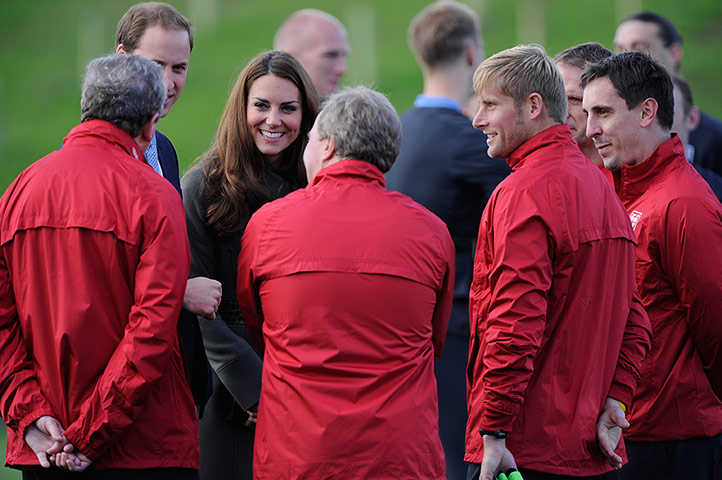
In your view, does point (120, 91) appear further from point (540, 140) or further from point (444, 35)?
point (444, 35)

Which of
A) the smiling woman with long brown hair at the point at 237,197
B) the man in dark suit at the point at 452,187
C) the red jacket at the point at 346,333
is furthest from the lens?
the man in dark suit at the point at 452,187

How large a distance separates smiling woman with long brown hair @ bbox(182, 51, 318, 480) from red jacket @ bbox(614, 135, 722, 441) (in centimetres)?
132

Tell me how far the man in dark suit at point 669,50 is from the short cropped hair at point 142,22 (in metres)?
3.20

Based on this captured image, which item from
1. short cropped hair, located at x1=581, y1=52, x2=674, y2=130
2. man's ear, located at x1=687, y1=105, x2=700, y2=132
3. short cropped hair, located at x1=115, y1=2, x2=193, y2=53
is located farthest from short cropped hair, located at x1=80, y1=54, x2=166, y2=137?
man's ear, located at x1=687, y1=105, x2=700, y2=132

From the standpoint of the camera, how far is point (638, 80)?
12.3 feet

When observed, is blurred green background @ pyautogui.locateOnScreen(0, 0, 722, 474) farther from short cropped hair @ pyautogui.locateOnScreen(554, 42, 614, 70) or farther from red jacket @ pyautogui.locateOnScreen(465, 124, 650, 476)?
red jacket @ pyautogui.locateOnScreen(465, 124, 650, 476)

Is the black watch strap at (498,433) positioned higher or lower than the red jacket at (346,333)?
lower

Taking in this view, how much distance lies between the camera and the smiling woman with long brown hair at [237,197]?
3.66 m

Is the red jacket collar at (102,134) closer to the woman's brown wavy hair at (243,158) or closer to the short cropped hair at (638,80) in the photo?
the woman's brown wavy hair at (243,158)

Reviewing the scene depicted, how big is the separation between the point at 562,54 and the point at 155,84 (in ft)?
6.34

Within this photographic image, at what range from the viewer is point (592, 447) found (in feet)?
10.6

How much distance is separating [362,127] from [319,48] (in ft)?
12.1

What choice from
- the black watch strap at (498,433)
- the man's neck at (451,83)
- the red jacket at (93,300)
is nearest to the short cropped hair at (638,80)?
the black watch strap at (498,433)

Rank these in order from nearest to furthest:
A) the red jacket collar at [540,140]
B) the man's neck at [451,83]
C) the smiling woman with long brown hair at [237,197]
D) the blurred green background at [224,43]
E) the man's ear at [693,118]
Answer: the red jacket collar at [540,140]
the smiling woman with long brown hair at [237,197]
the man's neck at [451,83]
the man's ear at [693,118]
the blurred green background at [224,43]
